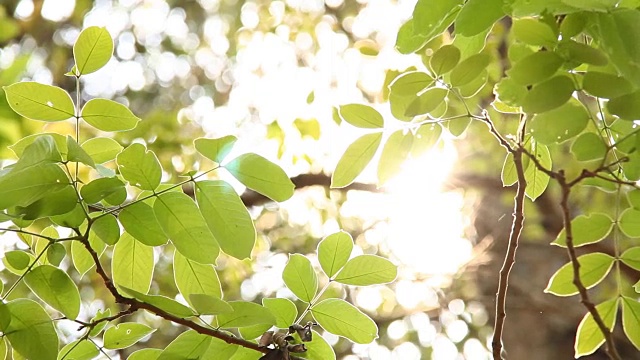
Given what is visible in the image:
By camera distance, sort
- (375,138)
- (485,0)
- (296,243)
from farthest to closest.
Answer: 1. (296,243)
2. (375,138)
3. (485,0)

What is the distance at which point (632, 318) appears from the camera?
0.79 m

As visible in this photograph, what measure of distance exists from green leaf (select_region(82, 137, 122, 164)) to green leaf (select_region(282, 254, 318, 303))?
27cm

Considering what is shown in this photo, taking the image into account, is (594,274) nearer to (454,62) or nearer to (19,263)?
(454,62)

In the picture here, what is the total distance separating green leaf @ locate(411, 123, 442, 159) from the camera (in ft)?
2.82

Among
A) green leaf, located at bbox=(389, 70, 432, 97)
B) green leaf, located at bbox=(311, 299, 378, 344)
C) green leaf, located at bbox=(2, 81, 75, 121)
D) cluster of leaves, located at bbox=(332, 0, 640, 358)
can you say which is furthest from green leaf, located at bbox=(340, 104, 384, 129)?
green leaf, located at bbox=(2, 81, 75, 121)

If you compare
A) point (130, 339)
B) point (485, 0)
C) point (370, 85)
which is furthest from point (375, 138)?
point (370, 85)

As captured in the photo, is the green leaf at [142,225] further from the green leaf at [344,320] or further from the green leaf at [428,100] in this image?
the green leaf at [428,100]

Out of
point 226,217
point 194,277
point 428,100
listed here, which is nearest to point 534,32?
point 428,100

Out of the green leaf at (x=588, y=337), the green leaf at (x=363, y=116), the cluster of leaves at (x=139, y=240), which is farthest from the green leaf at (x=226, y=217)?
the green leaf at (x=588, y=337)

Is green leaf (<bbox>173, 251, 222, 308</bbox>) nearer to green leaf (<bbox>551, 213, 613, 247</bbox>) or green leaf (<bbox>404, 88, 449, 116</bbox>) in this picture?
green leaf (<bbox>404, 88, 449, 116</bbox>)

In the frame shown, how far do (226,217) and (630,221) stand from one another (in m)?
0.49

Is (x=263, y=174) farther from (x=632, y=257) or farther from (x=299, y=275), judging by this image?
(x=632, y=257)

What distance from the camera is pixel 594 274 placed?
81cm

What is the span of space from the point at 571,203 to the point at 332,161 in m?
0.98
